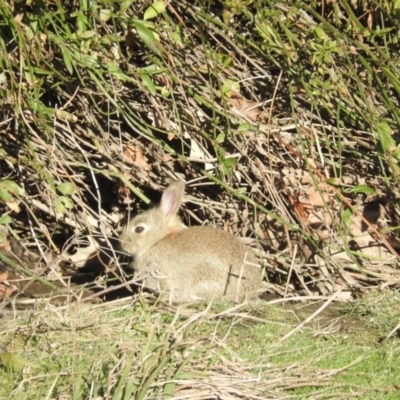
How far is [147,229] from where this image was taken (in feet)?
21.1

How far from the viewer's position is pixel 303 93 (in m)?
6.14

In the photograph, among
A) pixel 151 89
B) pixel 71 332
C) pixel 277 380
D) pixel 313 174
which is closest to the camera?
pixel 277 380

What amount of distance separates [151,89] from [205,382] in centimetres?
181

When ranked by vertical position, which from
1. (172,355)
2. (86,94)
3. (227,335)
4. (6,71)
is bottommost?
(227,335)

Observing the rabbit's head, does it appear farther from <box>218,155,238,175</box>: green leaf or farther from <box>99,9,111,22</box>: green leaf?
<box>99,9,111,22</box>: green leaf

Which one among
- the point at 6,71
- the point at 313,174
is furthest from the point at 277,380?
the point at 6,71

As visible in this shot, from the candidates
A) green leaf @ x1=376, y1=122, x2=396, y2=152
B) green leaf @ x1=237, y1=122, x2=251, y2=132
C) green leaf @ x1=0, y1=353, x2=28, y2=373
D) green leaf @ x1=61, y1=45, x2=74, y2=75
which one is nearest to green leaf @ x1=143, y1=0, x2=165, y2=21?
green leaf @ x1=61, y1=45, x2=74, y2=75

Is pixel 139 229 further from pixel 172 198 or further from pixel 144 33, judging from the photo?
pixel 144 33

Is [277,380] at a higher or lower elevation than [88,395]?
lower

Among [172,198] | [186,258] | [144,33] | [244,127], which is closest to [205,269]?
[186,258]

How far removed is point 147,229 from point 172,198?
346 millimetres

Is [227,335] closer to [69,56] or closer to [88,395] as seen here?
[88,395]

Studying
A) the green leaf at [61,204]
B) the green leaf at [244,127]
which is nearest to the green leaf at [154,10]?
the green leaf at [244,127]

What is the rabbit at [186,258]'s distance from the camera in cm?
601
